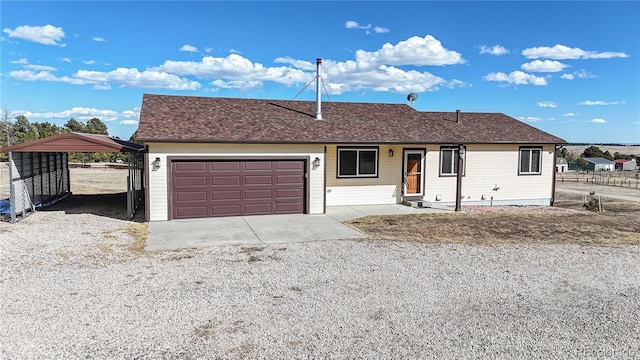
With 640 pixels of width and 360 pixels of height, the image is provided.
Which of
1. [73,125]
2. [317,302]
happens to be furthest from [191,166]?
[73,125]

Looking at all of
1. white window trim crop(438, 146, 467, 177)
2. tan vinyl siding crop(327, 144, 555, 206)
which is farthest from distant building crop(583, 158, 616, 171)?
white window trim crop(438, 146, 467, 177)

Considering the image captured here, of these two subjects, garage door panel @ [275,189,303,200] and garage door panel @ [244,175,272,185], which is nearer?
garage door panel @ [244,175,272,185]

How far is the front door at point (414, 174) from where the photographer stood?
16297 mm

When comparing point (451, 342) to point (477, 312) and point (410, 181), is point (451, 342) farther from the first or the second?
point (410, 181)

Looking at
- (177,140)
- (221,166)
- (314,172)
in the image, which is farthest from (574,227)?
(177,140)

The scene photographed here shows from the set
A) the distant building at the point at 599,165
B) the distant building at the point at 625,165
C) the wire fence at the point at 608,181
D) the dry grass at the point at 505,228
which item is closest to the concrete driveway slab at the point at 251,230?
the dry grass at the point at 505,228

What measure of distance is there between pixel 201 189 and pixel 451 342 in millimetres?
9635

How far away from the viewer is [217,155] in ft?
42.1

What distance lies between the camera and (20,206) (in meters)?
12.3

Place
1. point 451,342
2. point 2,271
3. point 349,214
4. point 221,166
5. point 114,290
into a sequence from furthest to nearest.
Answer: point 349,214 → point 221,166 → point 2,271 → point 114,290 → point 451,342

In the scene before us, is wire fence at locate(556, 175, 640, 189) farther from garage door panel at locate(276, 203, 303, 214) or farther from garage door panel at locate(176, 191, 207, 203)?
garage door panel at locate(176, 191, 207, 203)

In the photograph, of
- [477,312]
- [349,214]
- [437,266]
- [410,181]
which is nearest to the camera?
[477,312]

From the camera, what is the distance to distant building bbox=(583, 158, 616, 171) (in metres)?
77.4

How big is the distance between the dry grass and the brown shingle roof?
10.9ft
